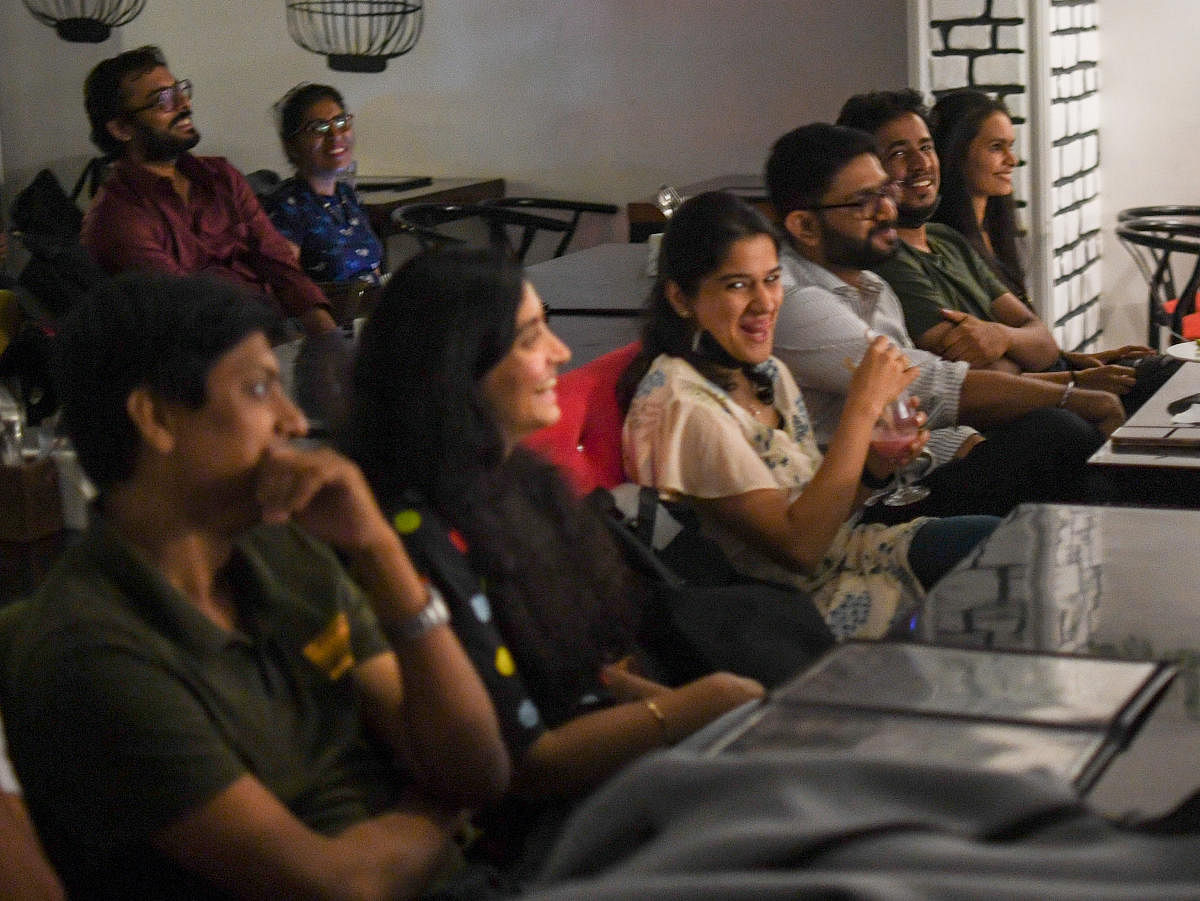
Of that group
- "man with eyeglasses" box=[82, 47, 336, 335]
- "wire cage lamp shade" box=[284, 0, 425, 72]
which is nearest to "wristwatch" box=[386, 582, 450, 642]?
"man with eyeglasses" box=[82, 47, 336, 335]

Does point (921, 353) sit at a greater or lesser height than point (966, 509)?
greater

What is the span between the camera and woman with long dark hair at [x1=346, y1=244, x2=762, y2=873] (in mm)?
1423

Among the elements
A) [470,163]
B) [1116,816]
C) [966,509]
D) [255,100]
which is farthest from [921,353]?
[255,100]

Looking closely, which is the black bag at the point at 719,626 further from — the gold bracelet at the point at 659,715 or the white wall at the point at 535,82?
the white wall at the point at 535,82

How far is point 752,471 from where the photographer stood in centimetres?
201

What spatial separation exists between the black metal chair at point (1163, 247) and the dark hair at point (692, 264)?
220 cm

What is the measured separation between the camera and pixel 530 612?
4.86ft

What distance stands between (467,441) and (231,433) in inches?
11.5

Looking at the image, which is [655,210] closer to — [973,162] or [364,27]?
[364,27]

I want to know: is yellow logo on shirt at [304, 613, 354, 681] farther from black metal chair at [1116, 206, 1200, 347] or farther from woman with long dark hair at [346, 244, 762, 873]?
black metal chair at [1116, 206, 1200, 347]

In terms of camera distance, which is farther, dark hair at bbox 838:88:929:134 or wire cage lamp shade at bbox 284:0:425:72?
Answer: wire cage lamp shade at bbox 284:0:425:72

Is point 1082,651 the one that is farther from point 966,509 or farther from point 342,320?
point 342,320

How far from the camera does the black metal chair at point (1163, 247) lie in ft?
13.7

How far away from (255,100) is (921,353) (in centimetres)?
467
